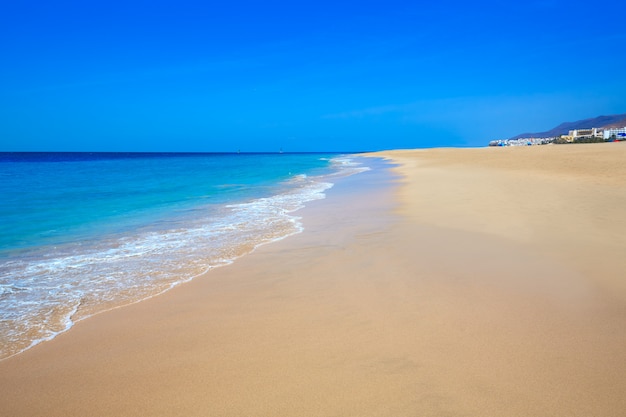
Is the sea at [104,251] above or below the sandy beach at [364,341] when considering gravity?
above

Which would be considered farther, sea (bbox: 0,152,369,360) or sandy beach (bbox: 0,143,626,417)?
sea (bbox: 0,152,369,360)

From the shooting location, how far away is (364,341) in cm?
317

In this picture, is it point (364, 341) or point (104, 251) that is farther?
point (104, 251)

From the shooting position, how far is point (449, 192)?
12.8 metres

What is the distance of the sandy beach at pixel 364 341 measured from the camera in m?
2.43

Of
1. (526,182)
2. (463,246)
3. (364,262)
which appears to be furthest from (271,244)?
(526,182)

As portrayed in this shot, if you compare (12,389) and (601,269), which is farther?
(601,269)

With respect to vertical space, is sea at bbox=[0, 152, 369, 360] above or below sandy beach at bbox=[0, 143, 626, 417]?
above

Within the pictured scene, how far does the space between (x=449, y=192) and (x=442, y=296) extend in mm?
9286

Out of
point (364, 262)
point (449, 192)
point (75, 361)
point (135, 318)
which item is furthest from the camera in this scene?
point (449, 192)

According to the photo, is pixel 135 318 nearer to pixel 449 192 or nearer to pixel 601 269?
pixel 601 269

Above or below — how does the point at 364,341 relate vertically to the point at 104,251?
below

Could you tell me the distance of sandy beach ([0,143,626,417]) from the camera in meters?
2.43

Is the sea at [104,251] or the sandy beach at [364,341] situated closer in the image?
the sandy beach at [364,341]
